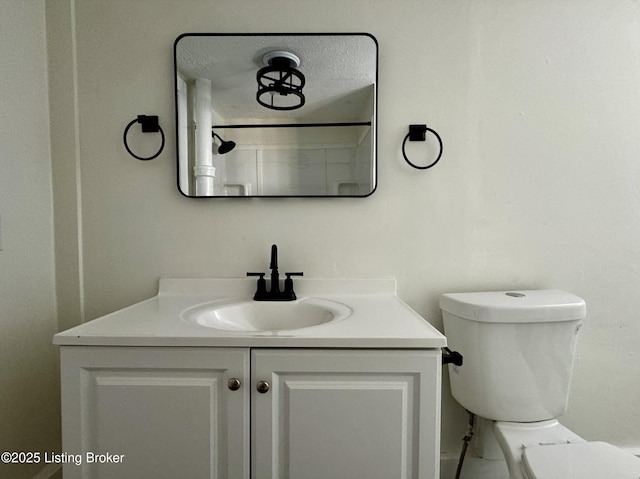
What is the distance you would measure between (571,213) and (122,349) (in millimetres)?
1518

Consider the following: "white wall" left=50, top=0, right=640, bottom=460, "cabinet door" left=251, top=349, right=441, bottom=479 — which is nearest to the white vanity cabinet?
"cabinet door" left=251, top=349, right=441, bottom=479

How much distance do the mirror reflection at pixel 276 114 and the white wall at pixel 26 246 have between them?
48 centimetres

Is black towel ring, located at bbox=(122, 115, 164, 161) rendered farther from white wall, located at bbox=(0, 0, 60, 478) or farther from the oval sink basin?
the oval sink basin

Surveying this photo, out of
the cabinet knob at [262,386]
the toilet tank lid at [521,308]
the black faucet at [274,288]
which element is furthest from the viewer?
the black faucet at [274,288]

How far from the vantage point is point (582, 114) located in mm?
1151

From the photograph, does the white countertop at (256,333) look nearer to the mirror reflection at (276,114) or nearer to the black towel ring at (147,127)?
the mirror reflection at (276,114)

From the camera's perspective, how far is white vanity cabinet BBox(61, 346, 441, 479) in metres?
0.72

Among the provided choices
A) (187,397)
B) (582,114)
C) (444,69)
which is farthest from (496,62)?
(187,397)

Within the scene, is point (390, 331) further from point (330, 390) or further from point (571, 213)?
point (571, 213)

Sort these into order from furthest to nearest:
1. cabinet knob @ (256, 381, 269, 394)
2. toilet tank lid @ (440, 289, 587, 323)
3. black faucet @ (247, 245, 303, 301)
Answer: black faucet @ (247, 245, 303, 301) → toilet tank lid @ (440, 289, 587, 323) → cabinet knob @ (256, 381, 269, 394)

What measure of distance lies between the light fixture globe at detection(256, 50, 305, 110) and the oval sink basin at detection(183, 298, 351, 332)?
2.34 feet

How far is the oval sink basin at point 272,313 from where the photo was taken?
101 cm

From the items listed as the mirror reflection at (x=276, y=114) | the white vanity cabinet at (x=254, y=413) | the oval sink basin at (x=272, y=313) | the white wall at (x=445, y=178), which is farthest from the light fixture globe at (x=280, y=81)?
the white vanity cabinet at (x=254, y=413)

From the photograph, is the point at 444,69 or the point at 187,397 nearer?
the point at 187,397
